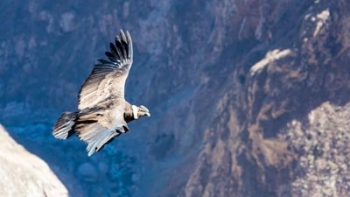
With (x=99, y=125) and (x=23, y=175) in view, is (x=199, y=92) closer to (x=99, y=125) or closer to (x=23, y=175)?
(x=23, y=175)

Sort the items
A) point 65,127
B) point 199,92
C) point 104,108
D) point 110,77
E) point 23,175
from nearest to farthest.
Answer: point 65,127
point 104,108
point 110,77
point 23,175
point 199,92

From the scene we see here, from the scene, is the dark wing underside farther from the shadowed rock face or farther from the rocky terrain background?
the rocky terrain background

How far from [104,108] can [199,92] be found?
3322cm

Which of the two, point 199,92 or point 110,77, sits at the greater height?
point 199,92

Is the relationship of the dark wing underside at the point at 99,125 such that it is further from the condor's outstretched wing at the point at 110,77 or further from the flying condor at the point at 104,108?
the condor's outstretched wing at the point at 110,77

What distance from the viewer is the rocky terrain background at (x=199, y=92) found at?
37.5m

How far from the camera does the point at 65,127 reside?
42.8ft

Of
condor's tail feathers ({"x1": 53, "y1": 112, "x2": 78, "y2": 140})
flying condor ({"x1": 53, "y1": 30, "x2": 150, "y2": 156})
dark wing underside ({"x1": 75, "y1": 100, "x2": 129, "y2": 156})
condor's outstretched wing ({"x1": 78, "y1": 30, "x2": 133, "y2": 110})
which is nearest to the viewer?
dark wing underside ({"x1": 75, "y1": 100, "x2": 129, "y2": 156})

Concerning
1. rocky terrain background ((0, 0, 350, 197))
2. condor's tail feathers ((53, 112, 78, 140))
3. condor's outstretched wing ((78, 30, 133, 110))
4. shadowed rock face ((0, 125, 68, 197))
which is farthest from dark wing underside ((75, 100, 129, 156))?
rocky terrain background ((0, 0, 350, 197))

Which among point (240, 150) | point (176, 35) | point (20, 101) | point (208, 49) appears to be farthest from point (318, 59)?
point (20, 101)

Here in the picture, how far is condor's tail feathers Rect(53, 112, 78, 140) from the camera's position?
13.0 metres

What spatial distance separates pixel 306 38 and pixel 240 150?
5.00 m

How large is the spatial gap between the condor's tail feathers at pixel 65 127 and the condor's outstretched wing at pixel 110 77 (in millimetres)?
505

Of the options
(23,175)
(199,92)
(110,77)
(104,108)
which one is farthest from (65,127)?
(199,92)
